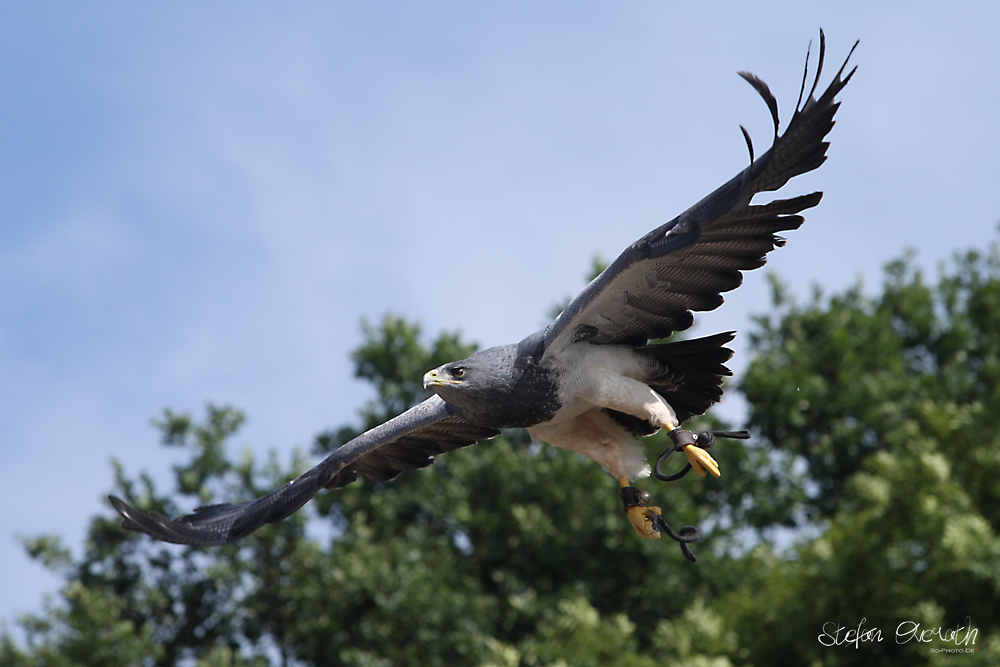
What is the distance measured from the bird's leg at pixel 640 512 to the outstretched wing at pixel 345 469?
959 millimetres

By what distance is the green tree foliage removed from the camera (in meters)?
12.9

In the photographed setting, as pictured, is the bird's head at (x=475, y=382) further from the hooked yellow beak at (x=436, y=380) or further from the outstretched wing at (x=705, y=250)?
the outstretched wing at (x=705, y=250)

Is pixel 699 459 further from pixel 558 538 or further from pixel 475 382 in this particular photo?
pixel 558 538

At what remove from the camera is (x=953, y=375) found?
17500mm

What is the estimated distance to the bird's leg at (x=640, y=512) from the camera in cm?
539

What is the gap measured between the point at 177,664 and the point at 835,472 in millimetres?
11939

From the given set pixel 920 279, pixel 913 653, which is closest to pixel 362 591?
pixel 913 653

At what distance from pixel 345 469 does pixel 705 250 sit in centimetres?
290

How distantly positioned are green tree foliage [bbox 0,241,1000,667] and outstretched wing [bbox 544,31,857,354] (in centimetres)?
803

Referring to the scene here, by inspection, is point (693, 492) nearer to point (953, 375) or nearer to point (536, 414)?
point (953, 375)

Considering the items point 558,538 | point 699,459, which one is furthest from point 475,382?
point 558,538

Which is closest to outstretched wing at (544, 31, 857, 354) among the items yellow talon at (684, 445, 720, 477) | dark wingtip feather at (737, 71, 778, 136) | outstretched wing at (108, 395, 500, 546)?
dark wingtip feather at (737, 71, 778, 136)

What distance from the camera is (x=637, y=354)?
5.45 m
